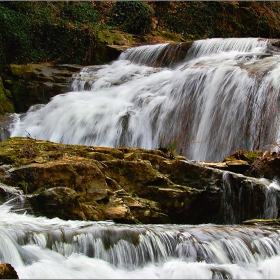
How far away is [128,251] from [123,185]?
1972mm

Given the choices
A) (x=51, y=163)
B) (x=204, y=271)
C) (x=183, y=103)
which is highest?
(x=183, y=103)

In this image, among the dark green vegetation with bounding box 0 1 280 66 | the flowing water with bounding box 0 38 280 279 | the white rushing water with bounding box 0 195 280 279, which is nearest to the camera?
the white rushing water with bounding box 0 195 280 279

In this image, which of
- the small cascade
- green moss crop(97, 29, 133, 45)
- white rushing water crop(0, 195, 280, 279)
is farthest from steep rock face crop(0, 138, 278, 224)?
green moss crop(97, 29, 133, 45)

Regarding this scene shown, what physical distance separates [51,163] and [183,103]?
556 centimetres

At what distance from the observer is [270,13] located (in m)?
21.0

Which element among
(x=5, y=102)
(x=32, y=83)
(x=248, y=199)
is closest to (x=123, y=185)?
(x=248, y=199)

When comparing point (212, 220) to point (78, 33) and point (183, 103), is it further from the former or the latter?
point (78, 33)

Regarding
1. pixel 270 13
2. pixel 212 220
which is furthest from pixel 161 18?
pixel 212 220

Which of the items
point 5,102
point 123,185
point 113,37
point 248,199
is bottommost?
point 248,199

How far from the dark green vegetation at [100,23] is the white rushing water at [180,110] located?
2.74m

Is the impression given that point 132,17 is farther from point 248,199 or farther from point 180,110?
point 248,199

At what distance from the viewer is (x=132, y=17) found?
18828mm

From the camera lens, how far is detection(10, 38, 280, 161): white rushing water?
9.80m

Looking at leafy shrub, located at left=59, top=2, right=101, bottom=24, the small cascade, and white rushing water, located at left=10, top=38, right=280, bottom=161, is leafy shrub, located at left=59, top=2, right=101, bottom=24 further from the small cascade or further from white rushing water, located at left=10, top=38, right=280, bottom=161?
the small cascade
